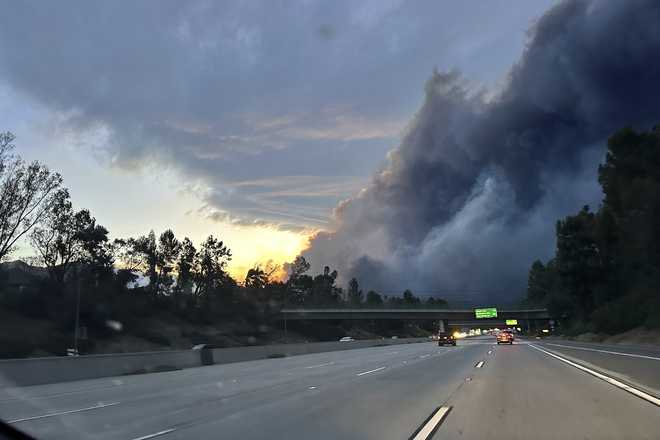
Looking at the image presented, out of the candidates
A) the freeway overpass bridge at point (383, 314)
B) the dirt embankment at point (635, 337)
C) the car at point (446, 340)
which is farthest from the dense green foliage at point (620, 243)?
the freeway overpass bridge at point (383, 314)

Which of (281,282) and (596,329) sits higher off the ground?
(281,282)

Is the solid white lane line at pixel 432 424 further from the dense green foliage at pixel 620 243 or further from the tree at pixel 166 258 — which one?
the tree at pixel 166 258

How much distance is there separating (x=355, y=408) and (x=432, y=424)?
2.79 meters

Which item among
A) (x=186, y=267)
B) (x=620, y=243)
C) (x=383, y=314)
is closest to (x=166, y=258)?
(x=186, y=267)

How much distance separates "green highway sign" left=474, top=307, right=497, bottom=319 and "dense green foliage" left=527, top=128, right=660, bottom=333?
16.2 m

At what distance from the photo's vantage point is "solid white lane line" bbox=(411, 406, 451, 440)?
32.3 feet

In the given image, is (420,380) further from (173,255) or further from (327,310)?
(173,255)

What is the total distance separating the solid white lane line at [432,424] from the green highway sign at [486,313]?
115m

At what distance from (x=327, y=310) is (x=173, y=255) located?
36260mm

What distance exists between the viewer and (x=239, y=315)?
420ft

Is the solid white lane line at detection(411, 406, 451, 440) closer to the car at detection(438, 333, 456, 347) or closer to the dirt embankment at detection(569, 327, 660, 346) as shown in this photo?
the dirt embankment at detection(569, 327, 660, 346)

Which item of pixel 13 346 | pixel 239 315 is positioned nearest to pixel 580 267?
pixel 239 315

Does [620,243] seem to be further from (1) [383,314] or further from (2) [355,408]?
(2) [355,408]

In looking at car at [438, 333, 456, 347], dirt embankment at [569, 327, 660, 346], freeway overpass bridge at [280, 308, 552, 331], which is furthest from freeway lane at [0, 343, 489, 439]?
freeway overpass bridge at [280, 308, 552, 331]
